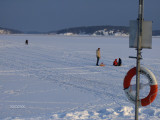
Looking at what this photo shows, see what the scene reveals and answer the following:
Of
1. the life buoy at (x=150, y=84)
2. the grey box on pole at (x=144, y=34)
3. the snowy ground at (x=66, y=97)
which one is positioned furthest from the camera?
the snowy ground at (x=66, y=97)

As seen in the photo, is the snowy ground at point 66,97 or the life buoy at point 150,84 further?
the snowy ground at point 66,97

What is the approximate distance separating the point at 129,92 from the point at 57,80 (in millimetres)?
6535

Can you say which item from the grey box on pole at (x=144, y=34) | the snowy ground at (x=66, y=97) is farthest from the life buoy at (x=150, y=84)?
the snowy ground at (x=66, y=97)

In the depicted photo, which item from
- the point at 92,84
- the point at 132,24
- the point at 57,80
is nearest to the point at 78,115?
the point at 132,24

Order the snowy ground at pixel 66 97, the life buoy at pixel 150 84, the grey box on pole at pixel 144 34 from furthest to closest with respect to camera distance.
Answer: the snowy ground at pixel 66 97 → the life buoy at pixel 150 84 → the grey box on pole at pixel 144 34

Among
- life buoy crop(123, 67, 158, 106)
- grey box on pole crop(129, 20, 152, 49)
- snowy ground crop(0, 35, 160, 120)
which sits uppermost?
grey box on pole crop(129, 20, 152, 49)

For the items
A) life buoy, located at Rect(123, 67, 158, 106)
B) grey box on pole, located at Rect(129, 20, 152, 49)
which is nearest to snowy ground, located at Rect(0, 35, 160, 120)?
life buoy, located at Rect(123, 67, 158, 106)

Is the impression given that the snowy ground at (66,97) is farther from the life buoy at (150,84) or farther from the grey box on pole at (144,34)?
the grey box on pole at (144,34)

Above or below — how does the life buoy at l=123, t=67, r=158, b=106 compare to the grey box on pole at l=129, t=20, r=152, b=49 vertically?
below

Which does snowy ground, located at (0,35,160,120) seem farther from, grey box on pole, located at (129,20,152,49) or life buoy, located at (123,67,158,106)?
grey box on pole, located at (129,20,152,49)

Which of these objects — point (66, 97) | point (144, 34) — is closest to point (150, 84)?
point (144, 34)

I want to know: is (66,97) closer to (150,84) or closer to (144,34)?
(150,84)

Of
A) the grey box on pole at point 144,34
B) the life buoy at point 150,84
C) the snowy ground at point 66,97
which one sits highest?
the grey box on pole at point 144,34

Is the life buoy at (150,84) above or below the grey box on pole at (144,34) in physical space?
below
